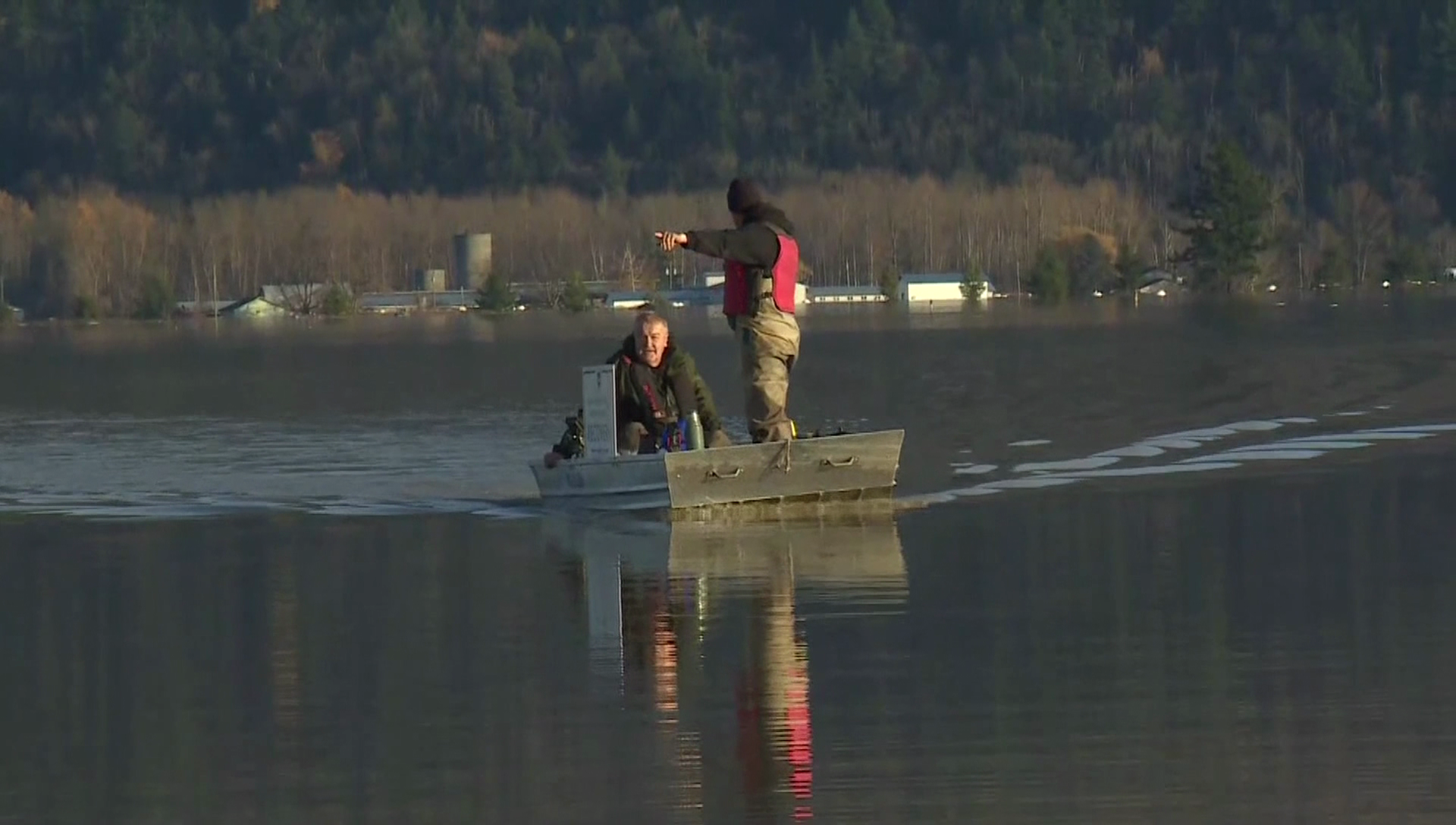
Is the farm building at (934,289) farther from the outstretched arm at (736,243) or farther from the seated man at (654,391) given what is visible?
the outstretched arm at (736,243)

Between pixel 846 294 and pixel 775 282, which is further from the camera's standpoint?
pixel 846 294

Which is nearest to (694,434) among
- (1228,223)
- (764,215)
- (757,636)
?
(764,215)

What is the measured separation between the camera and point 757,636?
15266 millimetres

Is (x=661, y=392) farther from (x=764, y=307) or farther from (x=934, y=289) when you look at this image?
(x=934, y=289)

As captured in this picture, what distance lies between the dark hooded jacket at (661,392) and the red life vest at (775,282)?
23.4 inches

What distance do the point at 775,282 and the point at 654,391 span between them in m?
1.32

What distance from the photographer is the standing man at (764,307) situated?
22797mm

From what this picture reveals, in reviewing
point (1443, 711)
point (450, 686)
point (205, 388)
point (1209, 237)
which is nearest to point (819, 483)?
point (450, 686)

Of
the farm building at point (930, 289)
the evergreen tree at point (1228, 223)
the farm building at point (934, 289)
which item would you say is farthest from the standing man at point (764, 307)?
the farm building at point (930, 289)

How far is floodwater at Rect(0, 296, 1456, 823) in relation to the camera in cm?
1135

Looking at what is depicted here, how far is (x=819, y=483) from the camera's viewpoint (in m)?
22.9

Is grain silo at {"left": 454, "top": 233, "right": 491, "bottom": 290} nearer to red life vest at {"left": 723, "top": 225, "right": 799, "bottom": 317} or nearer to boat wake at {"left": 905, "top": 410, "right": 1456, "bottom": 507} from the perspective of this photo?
boat wake at {"left": 905, "top": 410, "right": 1456, "bottom": 507}

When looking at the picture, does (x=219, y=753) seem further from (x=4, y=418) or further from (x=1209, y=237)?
(x=1209, y=237)

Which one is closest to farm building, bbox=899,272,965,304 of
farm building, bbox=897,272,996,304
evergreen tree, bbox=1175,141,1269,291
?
farm building, bbox=897,272,996,304
